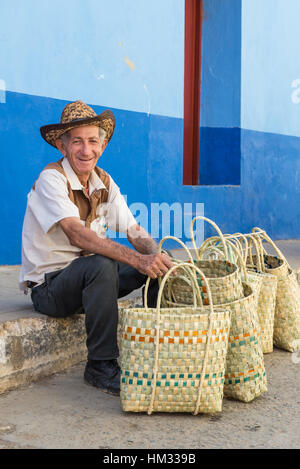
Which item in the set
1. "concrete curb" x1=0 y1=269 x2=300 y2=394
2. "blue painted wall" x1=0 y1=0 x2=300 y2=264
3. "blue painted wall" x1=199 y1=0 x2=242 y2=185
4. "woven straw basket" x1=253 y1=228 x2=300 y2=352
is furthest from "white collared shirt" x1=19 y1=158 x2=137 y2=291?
"blue painted wall" x1=199 y1=0 x2=242 y2=185

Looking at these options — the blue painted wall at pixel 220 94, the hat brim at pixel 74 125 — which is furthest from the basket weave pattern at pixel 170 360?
the blue painted wall at pixel 220 94

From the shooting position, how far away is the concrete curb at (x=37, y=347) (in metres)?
2.69

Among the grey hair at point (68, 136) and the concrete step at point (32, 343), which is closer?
the concrete step at point (32, 343)

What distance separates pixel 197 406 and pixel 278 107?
598 centimetres

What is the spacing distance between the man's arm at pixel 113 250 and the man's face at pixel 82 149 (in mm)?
323

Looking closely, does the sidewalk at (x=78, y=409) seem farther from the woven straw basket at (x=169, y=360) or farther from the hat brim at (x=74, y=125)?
the hat brim at (x=74, y=125)

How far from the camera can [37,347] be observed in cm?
284

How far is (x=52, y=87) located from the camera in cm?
459

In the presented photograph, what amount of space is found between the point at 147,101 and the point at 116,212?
2.62 meters

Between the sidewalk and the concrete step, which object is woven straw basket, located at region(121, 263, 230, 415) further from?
the concrete step

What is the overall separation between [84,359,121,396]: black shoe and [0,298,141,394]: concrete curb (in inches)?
10.5

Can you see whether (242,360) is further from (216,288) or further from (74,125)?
(74,125)

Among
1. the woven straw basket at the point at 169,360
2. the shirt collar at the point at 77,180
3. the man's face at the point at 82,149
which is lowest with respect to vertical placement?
the woven straw basket at the point at 169,360

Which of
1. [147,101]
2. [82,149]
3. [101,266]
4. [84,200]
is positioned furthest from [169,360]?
[147,101]
